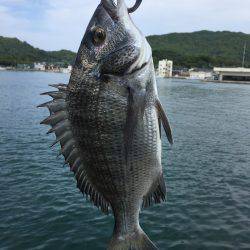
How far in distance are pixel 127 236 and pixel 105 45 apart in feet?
5.77

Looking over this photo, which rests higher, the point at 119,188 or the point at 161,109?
the point at 161,109

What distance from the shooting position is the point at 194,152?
69.3 ft

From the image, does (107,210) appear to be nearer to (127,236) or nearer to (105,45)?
(127,236)

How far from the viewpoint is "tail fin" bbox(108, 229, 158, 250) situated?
3.57 m

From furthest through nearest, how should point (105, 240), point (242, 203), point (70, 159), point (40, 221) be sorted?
point (242, 203) < point (40, 221) < point (105, 240) < point (70, 159)

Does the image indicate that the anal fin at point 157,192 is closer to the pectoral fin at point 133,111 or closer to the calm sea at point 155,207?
the pectoral fin at point 133,111

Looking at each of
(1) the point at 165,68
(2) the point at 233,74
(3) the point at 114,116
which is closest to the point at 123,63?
(3) the point at 114,116

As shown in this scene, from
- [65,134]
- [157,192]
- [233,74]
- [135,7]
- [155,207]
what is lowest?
[233,74]

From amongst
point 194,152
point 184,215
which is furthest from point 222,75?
point 184,215

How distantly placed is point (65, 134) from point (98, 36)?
903mm

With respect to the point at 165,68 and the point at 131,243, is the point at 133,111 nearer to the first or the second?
the point at 131,243

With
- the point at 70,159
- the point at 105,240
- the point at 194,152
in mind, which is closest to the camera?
the point at 70,159

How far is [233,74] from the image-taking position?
150625 mm

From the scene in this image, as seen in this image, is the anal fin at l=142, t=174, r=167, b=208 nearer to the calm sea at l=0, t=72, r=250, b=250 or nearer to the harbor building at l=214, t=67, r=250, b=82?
the calm sea at l=0, t=72, r=250, b=250
